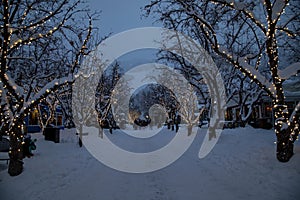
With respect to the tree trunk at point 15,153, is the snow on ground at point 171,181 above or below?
below

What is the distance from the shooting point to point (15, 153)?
856 centimetres

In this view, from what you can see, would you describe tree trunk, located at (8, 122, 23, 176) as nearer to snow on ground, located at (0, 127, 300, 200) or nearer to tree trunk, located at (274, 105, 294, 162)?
snow on ground, located at (0, 127, 300, 200)

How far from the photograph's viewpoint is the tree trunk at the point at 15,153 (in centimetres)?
845

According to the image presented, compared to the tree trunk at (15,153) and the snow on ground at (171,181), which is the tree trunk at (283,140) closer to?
the snow on ground at (171,181)

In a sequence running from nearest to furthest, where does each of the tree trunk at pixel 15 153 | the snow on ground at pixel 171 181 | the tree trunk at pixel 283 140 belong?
the snow on ground at pixel 171 181 < the tree trunk at pixel 283 140 < the tree trunk at pixel 15 153

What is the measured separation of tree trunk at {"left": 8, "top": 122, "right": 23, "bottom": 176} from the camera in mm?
8453

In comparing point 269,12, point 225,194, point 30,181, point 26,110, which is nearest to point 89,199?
point 30,181

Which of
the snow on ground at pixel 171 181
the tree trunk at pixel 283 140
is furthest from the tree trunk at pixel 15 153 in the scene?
the tree trunk at pixel 283 140

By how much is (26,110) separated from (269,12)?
908 centimetres

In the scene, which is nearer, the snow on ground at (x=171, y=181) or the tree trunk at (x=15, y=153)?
the snow on ground at (x=171, y=181)

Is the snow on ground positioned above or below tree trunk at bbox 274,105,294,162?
below

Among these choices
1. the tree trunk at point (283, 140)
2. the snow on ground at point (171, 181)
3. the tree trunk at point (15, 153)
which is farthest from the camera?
the tree trunk at point (15, 153)

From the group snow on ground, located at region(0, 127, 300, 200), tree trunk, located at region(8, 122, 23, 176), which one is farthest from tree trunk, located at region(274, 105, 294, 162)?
tree trunk, located at region(8, 122, 23, 176)

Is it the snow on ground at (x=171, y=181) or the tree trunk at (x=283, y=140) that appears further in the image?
the tree trunk at (x=283, y=140)
